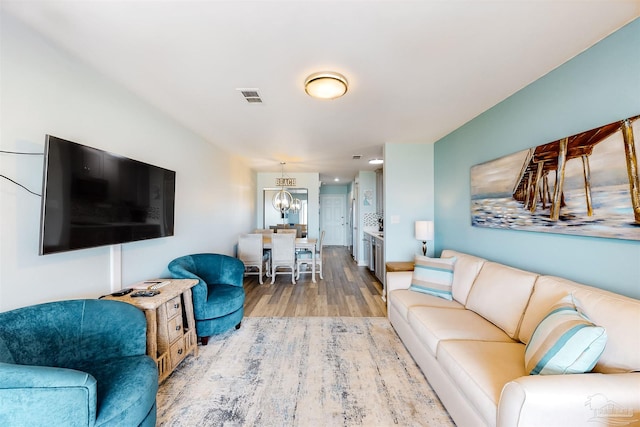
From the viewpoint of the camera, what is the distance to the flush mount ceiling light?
6.14 feet

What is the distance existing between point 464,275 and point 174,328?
8.88ft

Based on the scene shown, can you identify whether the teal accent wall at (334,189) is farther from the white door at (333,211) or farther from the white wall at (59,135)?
the white wall at (59,135)

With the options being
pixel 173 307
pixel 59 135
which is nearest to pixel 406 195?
pixel 173 307

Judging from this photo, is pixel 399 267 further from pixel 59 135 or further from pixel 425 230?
pixel 59 135

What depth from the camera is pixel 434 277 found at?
8.17 feet

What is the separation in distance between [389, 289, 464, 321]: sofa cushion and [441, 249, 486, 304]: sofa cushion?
93mm

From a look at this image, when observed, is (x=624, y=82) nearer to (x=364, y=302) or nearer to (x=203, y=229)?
(x=364, y=302)

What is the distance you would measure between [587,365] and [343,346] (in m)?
1.78

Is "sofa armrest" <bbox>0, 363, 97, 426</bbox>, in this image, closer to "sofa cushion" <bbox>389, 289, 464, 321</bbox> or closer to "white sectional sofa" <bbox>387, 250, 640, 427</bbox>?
"white sectional sofa" <bbox>387, 250, 640, 427</bbox>

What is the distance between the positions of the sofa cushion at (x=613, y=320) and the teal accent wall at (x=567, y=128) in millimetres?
278

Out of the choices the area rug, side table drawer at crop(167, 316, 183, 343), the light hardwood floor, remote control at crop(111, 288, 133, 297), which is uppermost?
remote control at crop(111, 288, 133, 297)

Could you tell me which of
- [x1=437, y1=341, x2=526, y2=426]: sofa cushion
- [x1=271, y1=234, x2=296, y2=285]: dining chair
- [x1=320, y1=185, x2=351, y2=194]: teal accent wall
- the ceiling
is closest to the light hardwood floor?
[x1=271, y1=234, x2=296, y2=285]: dining chair

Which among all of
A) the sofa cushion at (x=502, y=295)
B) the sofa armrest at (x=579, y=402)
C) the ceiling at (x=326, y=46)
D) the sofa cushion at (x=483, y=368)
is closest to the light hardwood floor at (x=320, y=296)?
the sofa cushion at (x=502, y=295)

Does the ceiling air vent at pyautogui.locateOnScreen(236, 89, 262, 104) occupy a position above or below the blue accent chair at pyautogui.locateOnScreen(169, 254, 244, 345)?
above
